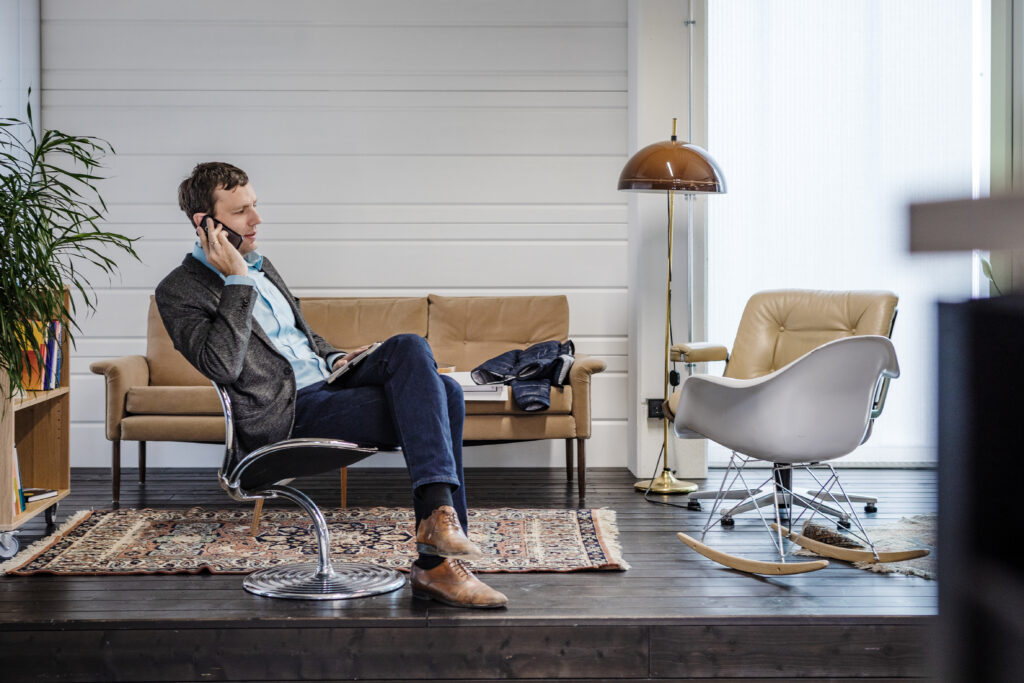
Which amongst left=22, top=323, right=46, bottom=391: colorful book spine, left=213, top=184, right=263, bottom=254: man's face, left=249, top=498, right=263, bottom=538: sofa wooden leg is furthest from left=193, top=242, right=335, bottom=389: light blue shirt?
left=22, top=323, right=46, bottom=391: colorful book spine

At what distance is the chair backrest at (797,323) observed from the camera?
3.42 m

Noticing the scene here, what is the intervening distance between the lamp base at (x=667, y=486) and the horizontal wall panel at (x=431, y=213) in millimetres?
1469

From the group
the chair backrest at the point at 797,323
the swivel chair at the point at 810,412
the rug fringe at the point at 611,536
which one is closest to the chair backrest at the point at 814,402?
the swivel chair at the point at 810,412

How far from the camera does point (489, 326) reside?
14.8ft

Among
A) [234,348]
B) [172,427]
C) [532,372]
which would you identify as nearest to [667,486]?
[532,372]

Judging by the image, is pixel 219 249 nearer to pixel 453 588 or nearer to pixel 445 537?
pixel 445 537

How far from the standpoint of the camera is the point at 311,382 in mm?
2604

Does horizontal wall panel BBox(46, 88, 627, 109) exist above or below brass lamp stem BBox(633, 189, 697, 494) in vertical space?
above

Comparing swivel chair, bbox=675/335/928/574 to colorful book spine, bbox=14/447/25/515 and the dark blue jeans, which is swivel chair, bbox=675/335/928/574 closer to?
the dark blue jeans

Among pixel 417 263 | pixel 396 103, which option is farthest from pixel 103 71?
pixel 417 263

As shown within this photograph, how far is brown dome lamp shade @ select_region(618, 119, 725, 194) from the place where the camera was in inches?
146

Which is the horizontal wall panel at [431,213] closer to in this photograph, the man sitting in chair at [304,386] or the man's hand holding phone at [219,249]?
the man sitting in chair at [304,386]

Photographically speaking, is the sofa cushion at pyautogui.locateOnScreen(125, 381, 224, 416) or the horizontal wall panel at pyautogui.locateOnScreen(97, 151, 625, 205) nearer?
the sofa cushion at pyautogui.locateOnScreen(125, 381, 224, 416)

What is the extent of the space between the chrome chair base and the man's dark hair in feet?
3.41
